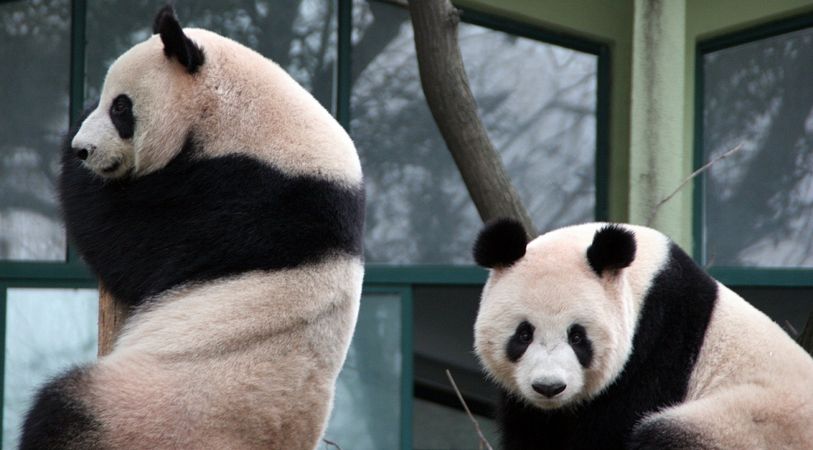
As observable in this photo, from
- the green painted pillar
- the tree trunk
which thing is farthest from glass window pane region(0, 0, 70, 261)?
the tree trunk

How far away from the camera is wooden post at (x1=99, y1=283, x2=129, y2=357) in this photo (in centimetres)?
382

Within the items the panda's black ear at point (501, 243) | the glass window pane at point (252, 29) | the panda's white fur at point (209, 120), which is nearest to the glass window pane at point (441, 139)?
the glass window pane at point (252, 29)

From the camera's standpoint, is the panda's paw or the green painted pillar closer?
the panda's paw

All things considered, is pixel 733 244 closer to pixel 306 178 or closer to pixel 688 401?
pixel 688 401

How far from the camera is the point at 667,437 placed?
3822 millimetres

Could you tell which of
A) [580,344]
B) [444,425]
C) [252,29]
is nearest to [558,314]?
[580,344]

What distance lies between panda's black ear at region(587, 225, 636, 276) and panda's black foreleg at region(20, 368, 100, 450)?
5.36 ft

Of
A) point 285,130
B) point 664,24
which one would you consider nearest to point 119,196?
point 285,130

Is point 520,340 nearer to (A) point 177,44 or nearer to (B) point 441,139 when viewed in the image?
(A) point 177,44

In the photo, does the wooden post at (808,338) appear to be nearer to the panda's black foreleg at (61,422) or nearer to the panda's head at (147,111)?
the panda's head at (147,111)

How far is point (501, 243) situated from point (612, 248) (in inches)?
14.5

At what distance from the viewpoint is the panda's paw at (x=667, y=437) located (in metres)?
3.83

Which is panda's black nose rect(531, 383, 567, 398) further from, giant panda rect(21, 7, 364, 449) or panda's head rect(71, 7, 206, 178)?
panda's head rect(71, 7, 206, 178)

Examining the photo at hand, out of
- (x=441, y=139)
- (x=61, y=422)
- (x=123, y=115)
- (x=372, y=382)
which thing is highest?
(x=441, y=139)
